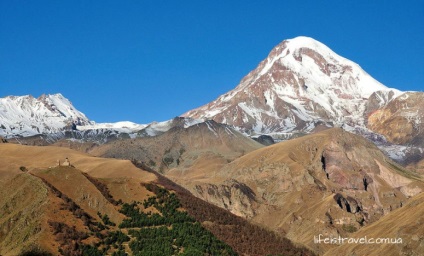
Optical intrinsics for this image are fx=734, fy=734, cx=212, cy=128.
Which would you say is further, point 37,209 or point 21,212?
point 21,212

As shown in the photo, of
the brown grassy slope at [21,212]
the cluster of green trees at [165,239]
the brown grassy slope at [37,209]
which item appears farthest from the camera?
the cluster of green trees at [165,239]

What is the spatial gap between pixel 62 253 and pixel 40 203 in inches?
767

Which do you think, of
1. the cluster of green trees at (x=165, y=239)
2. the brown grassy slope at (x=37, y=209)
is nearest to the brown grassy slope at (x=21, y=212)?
the brown grassy slope at (x=37, y=209)

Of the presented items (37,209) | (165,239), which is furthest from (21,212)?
(165,239)

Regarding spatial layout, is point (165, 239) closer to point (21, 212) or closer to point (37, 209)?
point (37, 209)

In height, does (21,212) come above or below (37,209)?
below

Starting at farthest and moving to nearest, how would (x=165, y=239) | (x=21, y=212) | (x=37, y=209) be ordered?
(x=165, y=239)
(x=21, y=212)
(x=37, y=209)

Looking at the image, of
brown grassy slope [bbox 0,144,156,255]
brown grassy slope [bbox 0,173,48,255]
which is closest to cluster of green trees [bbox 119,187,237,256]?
brown grassy slope [bbox 0,144,156,255]

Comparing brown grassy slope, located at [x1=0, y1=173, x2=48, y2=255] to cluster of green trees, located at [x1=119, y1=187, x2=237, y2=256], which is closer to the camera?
brown grassy slope, located at [x1=0, y1=173, x2=48, y2=255]

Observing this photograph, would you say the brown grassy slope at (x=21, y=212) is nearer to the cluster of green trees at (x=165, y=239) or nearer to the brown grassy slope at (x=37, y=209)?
the brown grassy slope at (x=37, y=209)

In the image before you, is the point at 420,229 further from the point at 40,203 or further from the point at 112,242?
the point at 40,203

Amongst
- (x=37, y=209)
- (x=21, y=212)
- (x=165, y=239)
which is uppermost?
(x=37, y=209)

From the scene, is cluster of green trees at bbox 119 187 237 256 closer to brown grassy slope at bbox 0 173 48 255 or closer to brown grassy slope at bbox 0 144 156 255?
brown grassy slope at bbox 0 144 156 255

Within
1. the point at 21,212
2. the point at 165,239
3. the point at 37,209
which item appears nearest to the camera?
the point at 37,209
